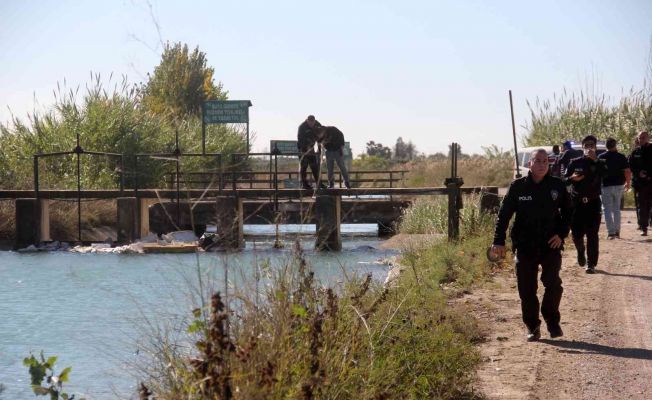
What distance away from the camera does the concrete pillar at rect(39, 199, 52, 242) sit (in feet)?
103

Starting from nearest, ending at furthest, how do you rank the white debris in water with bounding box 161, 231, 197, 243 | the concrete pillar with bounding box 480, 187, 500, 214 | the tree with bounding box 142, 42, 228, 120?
the concrete pillar with bounding box 480, 187, 500, 214
the white debris in water with bounding box 161, 231, 197, 243
the tree with bounding box 142, 42, 228, 120

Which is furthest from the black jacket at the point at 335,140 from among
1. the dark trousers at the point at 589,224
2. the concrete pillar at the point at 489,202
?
the dark trousers at the point at 589,224

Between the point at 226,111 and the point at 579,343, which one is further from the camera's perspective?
the point at 226,111

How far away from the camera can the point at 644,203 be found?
69.9 ft

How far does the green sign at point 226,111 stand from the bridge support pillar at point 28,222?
8.11m

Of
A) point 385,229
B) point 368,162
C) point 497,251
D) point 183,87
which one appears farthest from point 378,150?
point 497,251

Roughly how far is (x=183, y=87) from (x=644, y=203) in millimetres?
40814

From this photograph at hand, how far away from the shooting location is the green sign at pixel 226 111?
3794 cm

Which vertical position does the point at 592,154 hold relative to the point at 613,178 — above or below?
above

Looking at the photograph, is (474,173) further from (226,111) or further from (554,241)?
(554,241)

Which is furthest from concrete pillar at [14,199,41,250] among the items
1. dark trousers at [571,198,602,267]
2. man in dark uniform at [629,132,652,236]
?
dark trousers at [571,198,602,267]

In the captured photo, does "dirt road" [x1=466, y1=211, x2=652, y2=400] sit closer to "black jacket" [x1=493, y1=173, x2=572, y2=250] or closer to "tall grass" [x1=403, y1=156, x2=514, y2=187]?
"black jacket" [x1=493, y1=173, x2=572, y2=250]

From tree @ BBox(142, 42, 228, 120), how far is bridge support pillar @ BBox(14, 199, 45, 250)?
71.3 feet

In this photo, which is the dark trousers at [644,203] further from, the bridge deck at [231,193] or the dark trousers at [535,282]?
the dark trousers at [535,282]
